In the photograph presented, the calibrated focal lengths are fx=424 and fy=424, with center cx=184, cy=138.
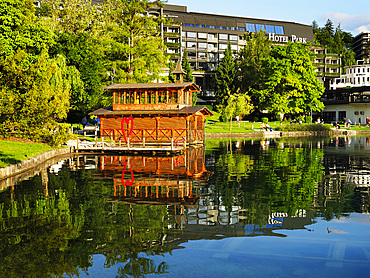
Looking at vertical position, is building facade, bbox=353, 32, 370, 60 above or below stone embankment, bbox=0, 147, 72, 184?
above

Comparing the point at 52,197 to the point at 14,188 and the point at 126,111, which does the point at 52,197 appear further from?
the point at 126,111

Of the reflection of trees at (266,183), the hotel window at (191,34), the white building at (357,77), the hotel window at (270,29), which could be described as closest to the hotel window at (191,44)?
the hotel window at (191,34)

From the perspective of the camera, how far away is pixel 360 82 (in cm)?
13812

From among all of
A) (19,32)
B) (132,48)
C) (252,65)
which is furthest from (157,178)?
(252,65)

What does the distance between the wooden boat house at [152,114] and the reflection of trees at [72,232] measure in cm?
2671

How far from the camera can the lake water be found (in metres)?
9.28

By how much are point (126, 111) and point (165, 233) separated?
34847mm

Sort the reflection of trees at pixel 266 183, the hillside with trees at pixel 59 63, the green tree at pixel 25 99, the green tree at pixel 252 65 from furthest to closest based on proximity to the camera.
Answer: the green tree at pixel 252 65, the hillside with trees at pixel 59 63, the green tree at pixel 25 99, the reflection of trees at pixel 266 183

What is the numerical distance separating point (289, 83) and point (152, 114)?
147ft

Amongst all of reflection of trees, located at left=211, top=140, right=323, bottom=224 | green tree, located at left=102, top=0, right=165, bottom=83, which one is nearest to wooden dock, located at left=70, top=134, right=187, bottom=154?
reflection of trees, located at left=211, top=140, right=323, bottom=224

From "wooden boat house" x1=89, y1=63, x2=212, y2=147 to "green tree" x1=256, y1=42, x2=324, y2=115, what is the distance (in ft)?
129

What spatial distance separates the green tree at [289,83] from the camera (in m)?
82.4

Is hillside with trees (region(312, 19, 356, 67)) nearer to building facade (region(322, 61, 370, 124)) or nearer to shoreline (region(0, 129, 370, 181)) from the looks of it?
building facade (region(322, 61, 370, 124))

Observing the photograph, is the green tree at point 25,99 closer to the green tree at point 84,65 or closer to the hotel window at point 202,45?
the green tree at point 84,65
